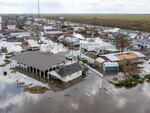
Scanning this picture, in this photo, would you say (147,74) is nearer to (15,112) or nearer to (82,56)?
(82,56)

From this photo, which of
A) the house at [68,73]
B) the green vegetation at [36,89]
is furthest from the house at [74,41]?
the green vegetation at [36,89]

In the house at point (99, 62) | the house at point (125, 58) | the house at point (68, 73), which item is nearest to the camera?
the house at point (68, 73)

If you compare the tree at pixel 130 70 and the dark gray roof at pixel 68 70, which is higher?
the dark gray roof at pixel 68 70

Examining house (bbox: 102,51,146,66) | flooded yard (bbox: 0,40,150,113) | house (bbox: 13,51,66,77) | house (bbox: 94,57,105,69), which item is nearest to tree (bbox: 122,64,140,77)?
house (bbox: 102,51,146,66)

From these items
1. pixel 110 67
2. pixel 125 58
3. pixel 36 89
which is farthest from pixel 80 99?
pixel 125 58

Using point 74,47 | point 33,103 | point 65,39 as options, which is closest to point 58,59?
point 33,103

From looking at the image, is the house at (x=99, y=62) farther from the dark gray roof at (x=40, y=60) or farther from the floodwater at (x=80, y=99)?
the floodwater at (x=80, y=99)

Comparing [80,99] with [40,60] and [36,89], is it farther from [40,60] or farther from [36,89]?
[40,60]
